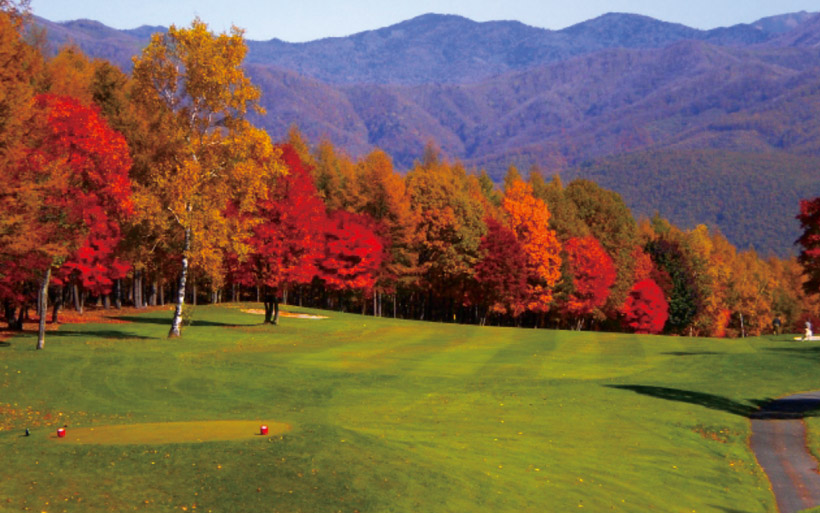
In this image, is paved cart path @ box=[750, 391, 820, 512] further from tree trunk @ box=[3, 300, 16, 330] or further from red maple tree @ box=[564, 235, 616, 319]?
red maple tree @ box=[564, 235, 616, 319]

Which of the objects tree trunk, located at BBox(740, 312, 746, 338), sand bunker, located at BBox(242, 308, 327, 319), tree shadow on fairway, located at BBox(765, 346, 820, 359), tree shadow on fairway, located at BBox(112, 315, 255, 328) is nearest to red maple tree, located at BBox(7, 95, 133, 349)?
tree shadow on fairway, located at BBox(112, 315, 255, 328)

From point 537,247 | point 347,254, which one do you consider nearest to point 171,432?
point 347,254

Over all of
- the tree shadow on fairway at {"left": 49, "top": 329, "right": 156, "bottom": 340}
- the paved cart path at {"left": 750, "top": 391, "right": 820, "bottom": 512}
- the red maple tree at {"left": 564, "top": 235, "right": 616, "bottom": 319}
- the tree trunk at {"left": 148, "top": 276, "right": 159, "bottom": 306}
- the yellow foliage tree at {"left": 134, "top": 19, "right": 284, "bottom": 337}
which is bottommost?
the paved cart path at {"left": 750, "top": 391, "right": 820, "bottom": 512}

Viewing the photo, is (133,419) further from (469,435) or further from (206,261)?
(206,261)

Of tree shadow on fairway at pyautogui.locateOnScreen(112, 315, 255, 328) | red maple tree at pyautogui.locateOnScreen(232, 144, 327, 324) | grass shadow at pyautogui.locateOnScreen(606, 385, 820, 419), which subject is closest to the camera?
grass shadow at pyautogui.locateOnScreen(606, 385, 820, 419)

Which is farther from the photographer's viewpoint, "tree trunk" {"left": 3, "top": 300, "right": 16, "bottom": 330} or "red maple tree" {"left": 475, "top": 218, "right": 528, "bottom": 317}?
"red maple tree" {"left": 475, "top": 218, "right": 528, "bottom": 317}

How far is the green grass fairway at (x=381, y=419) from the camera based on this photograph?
2475cm

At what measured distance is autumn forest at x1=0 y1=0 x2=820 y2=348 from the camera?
53.6 metres

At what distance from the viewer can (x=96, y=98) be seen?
91.6m

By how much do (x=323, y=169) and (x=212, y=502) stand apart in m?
110

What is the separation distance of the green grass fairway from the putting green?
0.28m

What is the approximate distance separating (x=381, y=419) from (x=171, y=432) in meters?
10.6

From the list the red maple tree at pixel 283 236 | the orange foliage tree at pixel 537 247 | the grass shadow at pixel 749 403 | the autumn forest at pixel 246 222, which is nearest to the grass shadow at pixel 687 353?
the autumn forest at pixel 246 222

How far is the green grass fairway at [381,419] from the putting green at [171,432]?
0.28m
